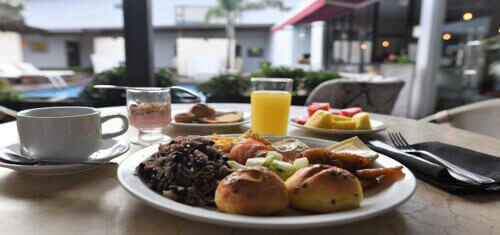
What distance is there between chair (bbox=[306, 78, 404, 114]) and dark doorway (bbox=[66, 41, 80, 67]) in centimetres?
1923

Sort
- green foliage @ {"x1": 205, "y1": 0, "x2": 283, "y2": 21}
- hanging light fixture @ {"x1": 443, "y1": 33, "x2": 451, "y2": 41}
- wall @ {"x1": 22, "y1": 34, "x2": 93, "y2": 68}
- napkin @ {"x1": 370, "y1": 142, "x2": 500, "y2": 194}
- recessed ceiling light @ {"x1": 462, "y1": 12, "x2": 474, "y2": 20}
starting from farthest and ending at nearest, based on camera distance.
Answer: wall @ {"x1": 22, "y1": 34, "x2": 93, "y2": 68}
green foliage @ {"x1": 205, "y1": 0, "x2": 283, "y2": 21}
hanging light fixture @ {"x1": 443, "y1": 33, "x2": 451, "y2": 41}
recessed ceiling light @ {"x1": 462, "y1": 12, "x2": 474, "y2": 20}
napkin @ {"x1": 370, "y1": 142, "x2": 500, "y2": 194}

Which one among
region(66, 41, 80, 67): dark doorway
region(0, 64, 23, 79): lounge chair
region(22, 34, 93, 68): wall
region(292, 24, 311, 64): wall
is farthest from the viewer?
region(66, 41, 80, 67): dark doorway

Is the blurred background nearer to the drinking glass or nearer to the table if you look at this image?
the drinking glass

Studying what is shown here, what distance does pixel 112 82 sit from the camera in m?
3.37

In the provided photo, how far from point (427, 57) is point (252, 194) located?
233 inches

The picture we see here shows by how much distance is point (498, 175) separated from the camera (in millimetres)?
629

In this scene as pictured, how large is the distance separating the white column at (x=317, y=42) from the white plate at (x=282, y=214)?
39.0ft

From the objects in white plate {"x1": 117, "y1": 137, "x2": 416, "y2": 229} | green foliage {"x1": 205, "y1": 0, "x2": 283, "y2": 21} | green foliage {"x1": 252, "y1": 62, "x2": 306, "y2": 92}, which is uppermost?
green foliage {"x1": 205, "y1": 0, "x2": 283, "y2": 21}

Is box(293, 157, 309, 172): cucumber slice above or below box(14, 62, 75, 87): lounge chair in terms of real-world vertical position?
above

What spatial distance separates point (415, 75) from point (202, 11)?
42.9ft

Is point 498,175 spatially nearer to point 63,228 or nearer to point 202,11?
point 63,228

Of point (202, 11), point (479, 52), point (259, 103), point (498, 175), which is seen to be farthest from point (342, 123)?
point (202, 11)

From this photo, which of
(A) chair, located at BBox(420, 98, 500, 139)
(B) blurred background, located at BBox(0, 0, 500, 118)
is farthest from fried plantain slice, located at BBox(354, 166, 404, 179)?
(B) blurred background, located at BBox(0, 0, 500, 118)

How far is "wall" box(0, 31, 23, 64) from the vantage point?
11852mm
